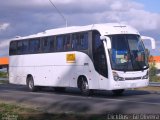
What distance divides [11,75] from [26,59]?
287 centimetres

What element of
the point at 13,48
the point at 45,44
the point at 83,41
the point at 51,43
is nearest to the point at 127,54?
the point at 83,41

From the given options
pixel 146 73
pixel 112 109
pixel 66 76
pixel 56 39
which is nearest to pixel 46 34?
pixel 56 39

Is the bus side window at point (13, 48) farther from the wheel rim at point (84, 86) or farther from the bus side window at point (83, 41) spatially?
the wheel rim at point (84, 86)

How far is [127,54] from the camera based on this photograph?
23844mm

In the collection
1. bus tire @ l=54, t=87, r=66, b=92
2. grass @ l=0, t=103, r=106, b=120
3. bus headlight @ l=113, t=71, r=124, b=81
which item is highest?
bus headlight @ l=113, t=71, r=124, b=81

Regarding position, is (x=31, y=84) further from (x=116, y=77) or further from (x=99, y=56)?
(x=116, y=77)

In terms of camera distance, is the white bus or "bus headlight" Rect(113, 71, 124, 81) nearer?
"bus headlight" Rect(113, 71, 124, 81)

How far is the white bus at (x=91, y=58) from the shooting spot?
23.7 m

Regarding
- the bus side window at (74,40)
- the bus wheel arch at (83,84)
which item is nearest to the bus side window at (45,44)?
the bus side window at (74,40)

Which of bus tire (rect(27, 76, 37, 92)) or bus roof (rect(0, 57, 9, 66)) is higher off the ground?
bus roof (rect(0, 57, 9, 66))

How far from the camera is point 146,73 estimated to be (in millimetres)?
24234

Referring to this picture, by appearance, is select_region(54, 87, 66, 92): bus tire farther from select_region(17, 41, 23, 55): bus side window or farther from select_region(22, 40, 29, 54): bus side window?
select_region(17, 41, 23, 55): bus side window

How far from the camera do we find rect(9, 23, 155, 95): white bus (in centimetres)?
2366

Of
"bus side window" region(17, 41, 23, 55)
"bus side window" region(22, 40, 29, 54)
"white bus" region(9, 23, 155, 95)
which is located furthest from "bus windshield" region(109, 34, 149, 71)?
"bus side window" region(17, 41, 23, 55)
